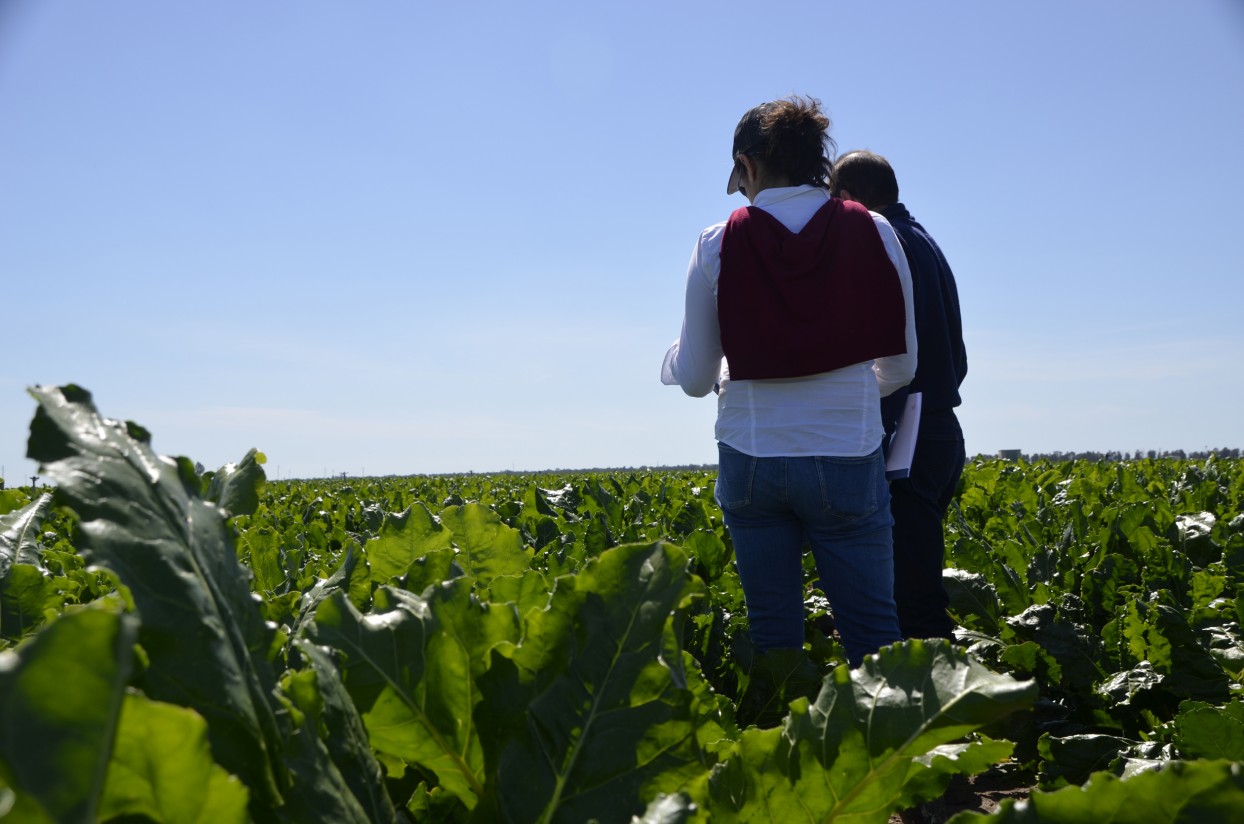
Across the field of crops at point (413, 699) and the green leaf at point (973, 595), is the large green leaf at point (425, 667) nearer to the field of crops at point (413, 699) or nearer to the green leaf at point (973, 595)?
the field of crops at point (413, 699)

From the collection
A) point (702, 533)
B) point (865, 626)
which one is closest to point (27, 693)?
point (865, 626)

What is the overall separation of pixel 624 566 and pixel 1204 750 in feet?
5.95

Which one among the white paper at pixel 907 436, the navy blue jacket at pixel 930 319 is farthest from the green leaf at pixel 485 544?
the navy blue jacket at pixel 930 319

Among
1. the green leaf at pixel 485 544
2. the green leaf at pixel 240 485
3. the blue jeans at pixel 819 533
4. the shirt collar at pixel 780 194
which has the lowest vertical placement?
the blue jeans at pixel 819 533

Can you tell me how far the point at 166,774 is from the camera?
543 mm

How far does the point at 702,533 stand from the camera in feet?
18.4

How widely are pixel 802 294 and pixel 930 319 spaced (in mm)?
1342

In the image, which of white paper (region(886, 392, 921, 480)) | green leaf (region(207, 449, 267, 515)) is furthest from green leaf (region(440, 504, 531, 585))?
white paper (region(886, 392, 921, 480))

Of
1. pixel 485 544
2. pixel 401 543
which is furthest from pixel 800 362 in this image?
pixel 401 543

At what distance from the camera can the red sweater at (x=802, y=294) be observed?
130 inches

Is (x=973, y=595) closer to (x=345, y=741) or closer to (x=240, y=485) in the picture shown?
(x=240, y=485)

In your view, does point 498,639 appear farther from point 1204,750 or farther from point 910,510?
point 910,510

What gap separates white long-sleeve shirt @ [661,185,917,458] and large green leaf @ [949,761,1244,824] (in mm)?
2767

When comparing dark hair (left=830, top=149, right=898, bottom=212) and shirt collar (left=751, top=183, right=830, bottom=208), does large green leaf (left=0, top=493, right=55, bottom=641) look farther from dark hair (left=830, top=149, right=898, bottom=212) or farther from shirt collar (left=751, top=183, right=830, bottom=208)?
dark hair (left=830, top=149, right=898, bottom=212)
